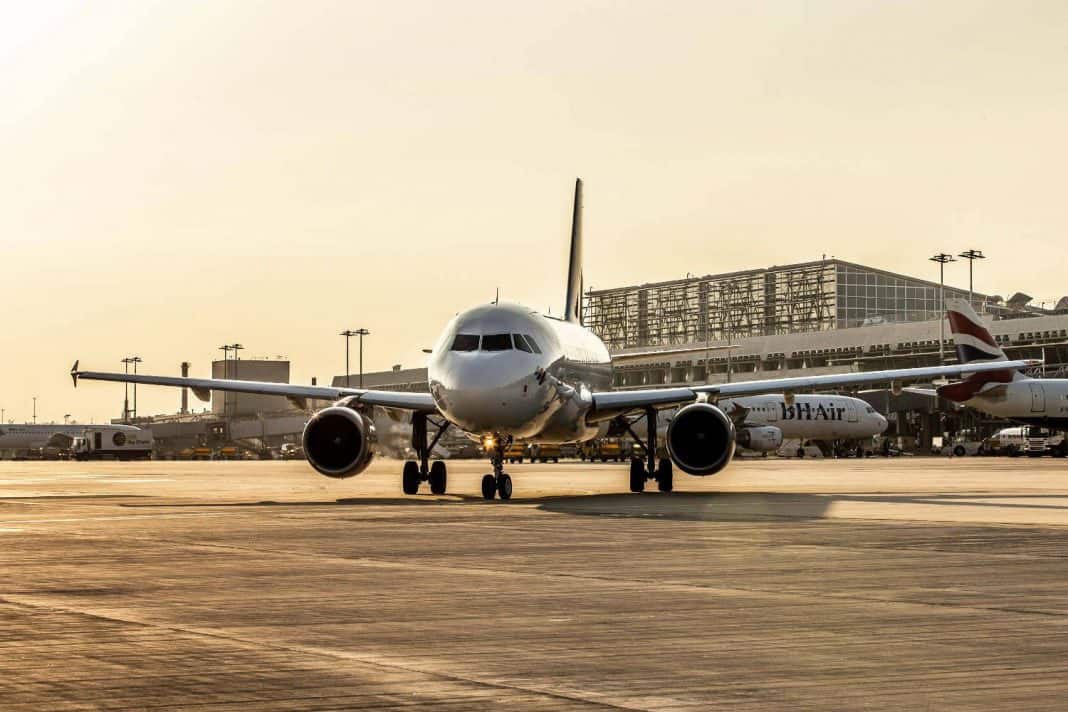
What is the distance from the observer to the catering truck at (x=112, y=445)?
436 feet

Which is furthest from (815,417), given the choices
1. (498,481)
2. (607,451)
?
(498,481)

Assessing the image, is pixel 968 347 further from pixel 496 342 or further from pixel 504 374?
pixel 504 374

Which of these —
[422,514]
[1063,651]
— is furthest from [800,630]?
[422,514]

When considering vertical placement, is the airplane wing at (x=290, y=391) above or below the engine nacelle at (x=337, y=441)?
above

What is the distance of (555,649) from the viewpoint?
8.78 metres

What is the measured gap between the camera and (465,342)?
31.4 meters

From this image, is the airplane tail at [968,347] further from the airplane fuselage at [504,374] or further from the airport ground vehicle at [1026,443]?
the airplane fuselage at [504,374]

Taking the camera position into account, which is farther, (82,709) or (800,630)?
(800,630)

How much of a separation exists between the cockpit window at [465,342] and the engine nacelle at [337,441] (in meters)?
3.76

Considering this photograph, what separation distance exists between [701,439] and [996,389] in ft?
196

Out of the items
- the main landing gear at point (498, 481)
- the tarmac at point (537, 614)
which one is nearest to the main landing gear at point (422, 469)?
the main landing gear at point (498, 481)

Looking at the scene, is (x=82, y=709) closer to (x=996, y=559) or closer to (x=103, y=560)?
(x=103, y=560)

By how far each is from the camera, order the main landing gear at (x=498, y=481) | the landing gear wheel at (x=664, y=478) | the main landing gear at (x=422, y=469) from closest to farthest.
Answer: the main landing gear at (x=498, y=481) → the main landing gear at (x=422, y=469) → the landing gear wheel at (x=664, y=478)

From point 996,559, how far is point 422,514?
1172 centimetres
